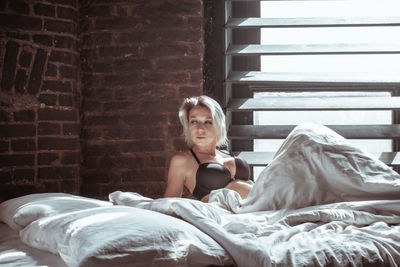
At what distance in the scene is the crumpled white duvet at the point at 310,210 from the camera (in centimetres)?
127

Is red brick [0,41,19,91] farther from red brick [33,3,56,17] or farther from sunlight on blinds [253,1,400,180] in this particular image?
sunlight on blinds [253,1,400,180]

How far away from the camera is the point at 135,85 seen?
3428mm

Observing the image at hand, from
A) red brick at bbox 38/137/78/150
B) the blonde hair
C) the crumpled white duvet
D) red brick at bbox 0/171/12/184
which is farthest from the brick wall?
the crumpled white duvet

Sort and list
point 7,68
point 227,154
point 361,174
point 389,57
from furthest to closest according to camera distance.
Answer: point 389,57 < point 227,154 < point 7,68 < point 361,174

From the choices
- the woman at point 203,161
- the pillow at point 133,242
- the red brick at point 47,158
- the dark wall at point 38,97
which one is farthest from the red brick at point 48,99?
the pillow at point 133,242

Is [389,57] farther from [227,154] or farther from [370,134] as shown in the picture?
[227,154]

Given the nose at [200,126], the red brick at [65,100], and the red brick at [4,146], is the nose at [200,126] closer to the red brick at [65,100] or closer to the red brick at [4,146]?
the red brick at [65,100]

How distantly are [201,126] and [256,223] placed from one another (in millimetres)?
1451

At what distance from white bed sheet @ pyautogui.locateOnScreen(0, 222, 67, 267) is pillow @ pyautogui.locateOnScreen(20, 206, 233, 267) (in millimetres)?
45

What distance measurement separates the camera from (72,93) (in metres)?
3.34

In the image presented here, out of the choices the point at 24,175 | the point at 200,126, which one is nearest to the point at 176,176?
the point at 200,126

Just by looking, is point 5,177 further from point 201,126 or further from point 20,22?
point 201,126

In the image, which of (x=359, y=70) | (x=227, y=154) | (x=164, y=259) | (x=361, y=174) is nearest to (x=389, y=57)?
(x=359, y=70)

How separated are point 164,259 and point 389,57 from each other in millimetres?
2998
